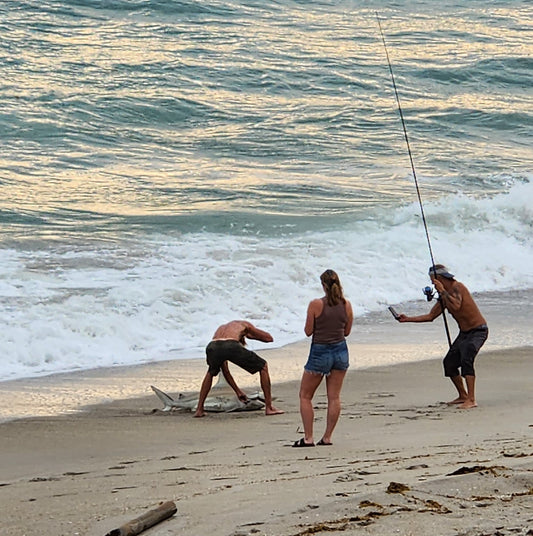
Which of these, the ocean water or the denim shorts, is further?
the ocean water

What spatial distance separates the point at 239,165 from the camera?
20359 mm

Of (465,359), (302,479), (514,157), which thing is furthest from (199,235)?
(302,479)

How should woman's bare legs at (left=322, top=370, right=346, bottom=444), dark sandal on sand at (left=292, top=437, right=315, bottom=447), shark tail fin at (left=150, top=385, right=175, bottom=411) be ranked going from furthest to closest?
shark tail fin at (left=150, top=385, right=175, bottom=411) → woman's bare legs at (left=322, top=370, right=346, bottom=444) → dark sandal on sand at (left=292, top=437, right=315, bottom=447)

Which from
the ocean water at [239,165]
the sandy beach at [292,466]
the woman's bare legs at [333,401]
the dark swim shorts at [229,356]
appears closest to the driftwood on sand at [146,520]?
the sandy beach at [292,466]

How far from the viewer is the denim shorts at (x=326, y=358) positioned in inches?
286

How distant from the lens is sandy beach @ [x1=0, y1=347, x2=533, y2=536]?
4.42 meters

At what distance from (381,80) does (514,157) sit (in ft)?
16.0

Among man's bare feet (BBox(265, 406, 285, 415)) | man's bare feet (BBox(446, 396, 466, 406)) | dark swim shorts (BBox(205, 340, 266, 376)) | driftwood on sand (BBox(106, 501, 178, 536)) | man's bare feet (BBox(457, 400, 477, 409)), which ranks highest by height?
driftwood on sand (BBox(106, 501, 178, 536))

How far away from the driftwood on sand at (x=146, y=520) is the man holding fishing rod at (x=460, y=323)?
437cm

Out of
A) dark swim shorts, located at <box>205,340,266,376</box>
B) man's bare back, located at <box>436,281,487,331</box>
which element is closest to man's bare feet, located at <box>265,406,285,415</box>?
dark swim shorts, located at <box>205,340,266,376</box>

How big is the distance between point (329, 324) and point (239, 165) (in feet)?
43.7

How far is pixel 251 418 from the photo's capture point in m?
8.41

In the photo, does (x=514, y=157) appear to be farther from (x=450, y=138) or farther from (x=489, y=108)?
(x=489, y=108)

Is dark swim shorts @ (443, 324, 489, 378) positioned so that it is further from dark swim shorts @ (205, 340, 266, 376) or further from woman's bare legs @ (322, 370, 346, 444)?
woman's bare legs @ (322, 370, 346, 444)
